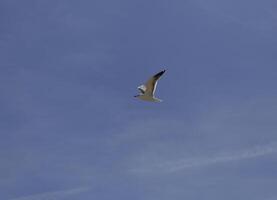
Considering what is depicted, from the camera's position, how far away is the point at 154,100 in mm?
49656

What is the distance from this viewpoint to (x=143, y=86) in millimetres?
51406

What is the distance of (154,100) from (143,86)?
2.88 meters

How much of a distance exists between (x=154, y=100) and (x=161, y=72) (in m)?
3.72

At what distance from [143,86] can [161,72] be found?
3.94m

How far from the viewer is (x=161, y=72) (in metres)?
48.6
